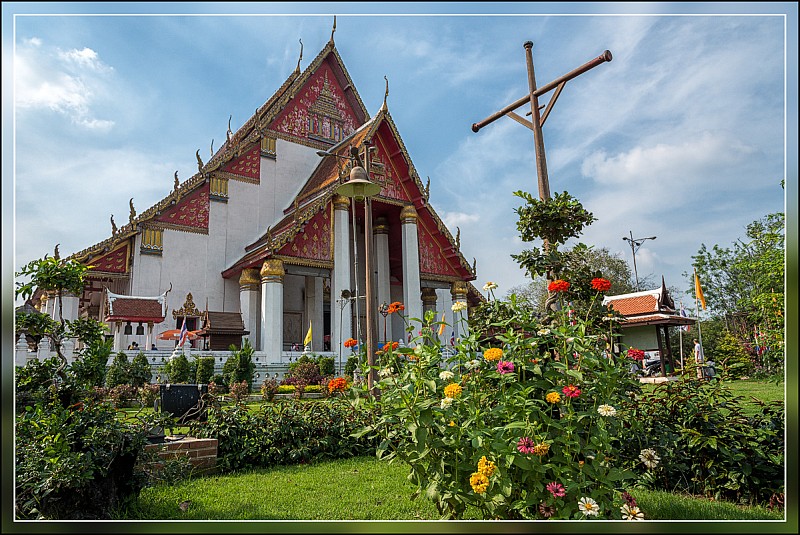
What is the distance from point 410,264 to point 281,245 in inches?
203

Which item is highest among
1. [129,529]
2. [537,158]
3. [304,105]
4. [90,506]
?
[304,105]

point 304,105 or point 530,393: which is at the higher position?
point 304,105

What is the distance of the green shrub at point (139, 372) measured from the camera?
1338 centimetres

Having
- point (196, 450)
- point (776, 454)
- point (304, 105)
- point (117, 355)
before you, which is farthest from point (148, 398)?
point (304, 105)

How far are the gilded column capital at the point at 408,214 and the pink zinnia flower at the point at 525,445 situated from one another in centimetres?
1771

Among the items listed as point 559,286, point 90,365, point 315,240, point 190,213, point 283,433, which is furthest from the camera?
point 190,213

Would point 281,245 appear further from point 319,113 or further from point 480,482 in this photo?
point 480,482

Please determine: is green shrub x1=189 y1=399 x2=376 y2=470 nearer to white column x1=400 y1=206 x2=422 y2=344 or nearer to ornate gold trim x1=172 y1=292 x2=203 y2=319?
ornate gold trim x1=172 y1=292 x2=203 y2=319

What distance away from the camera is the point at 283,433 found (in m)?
6.61

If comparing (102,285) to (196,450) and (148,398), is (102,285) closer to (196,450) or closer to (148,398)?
(148,398)

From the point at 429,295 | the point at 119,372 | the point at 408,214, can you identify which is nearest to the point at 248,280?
the point at 119,372

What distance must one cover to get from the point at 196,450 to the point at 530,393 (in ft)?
12.8

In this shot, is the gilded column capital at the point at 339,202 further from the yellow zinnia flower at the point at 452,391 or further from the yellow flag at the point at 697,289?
the yellow zinnia flower at the point at 452,391

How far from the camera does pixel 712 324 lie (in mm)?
7008
